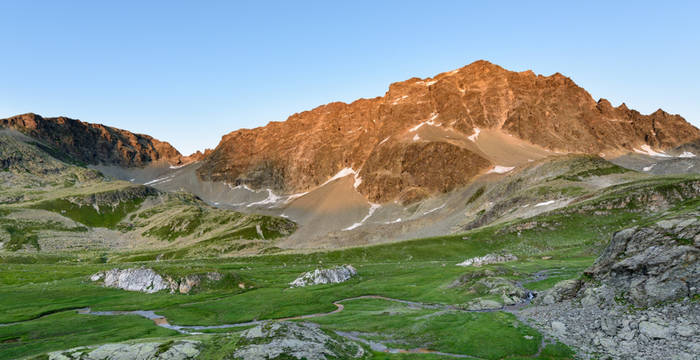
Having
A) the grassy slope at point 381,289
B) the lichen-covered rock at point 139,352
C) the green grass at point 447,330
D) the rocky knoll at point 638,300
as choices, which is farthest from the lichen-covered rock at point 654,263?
the lichen-covered rock at point 139,352

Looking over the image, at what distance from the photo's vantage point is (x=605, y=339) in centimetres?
3672

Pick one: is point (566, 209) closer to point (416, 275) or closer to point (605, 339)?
point (416, 275)

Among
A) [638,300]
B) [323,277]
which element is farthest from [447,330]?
[323,277]

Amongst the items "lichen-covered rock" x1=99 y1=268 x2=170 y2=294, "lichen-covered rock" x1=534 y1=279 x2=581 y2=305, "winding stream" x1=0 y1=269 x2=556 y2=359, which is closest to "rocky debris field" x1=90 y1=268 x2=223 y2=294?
"lichen-covered rock" x1=99 y1=268 x2=170 y2=294

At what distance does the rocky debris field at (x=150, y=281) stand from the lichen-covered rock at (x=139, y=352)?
5890 centimetres

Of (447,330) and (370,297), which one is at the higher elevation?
(447,330)

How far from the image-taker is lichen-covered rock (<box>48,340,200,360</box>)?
36.8 metres

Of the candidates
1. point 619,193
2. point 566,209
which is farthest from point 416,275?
point 619,193

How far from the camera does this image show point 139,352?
37.3 meters

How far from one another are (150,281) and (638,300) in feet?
336

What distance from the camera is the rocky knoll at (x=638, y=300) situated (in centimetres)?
3419

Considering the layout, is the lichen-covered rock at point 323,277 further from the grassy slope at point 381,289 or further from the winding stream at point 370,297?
the winding stream at point 370,297

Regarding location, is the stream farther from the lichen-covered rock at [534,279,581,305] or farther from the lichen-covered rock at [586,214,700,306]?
the lichen-covered rock at [586,214,700,306]

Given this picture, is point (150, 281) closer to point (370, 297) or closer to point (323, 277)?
point (323, 277)
